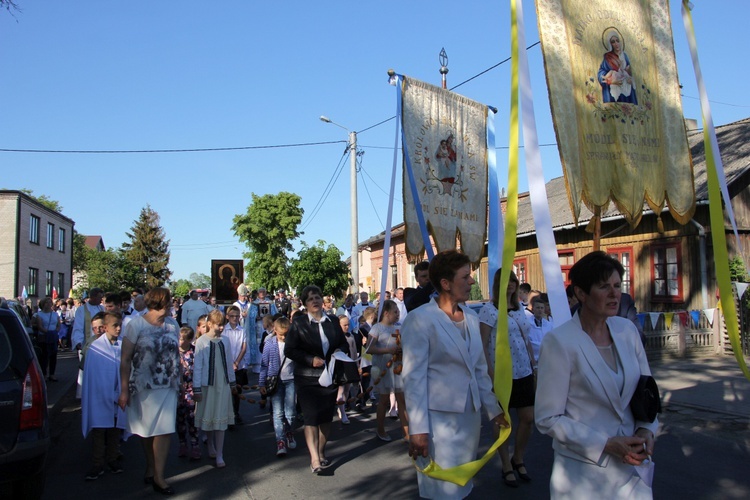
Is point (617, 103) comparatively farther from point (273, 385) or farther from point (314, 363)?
point (273, 385)

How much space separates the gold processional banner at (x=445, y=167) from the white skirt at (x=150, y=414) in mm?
4224

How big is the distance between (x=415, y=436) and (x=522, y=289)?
6671 millimetres

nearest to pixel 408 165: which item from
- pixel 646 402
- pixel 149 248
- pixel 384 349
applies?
pixel 384 349

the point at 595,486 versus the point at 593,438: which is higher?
the point at 593,438

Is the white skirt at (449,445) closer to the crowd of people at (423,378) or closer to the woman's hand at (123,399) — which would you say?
the crowd of people at (423,378)

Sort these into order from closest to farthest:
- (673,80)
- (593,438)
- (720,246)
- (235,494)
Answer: (593,438), (720,246), (235,494), (673,80)

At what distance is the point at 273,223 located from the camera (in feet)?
144

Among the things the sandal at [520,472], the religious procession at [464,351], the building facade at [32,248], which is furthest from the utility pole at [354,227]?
the building facade at [32,248]

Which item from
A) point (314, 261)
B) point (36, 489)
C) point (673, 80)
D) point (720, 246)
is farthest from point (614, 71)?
point (314, 261)

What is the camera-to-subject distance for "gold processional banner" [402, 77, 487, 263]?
8.95 m

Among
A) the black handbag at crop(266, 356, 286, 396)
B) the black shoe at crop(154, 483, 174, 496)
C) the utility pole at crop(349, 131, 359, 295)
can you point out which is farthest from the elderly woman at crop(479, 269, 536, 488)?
the utility pole at crop(349, 131, 359, 295)

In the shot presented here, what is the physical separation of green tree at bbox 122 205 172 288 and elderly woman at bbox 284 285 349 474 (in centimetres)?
6777

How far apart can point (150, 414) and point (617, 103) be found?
5472 millimetres

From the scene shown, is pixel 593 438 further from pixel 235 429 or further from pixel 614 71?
pixel 235 429
